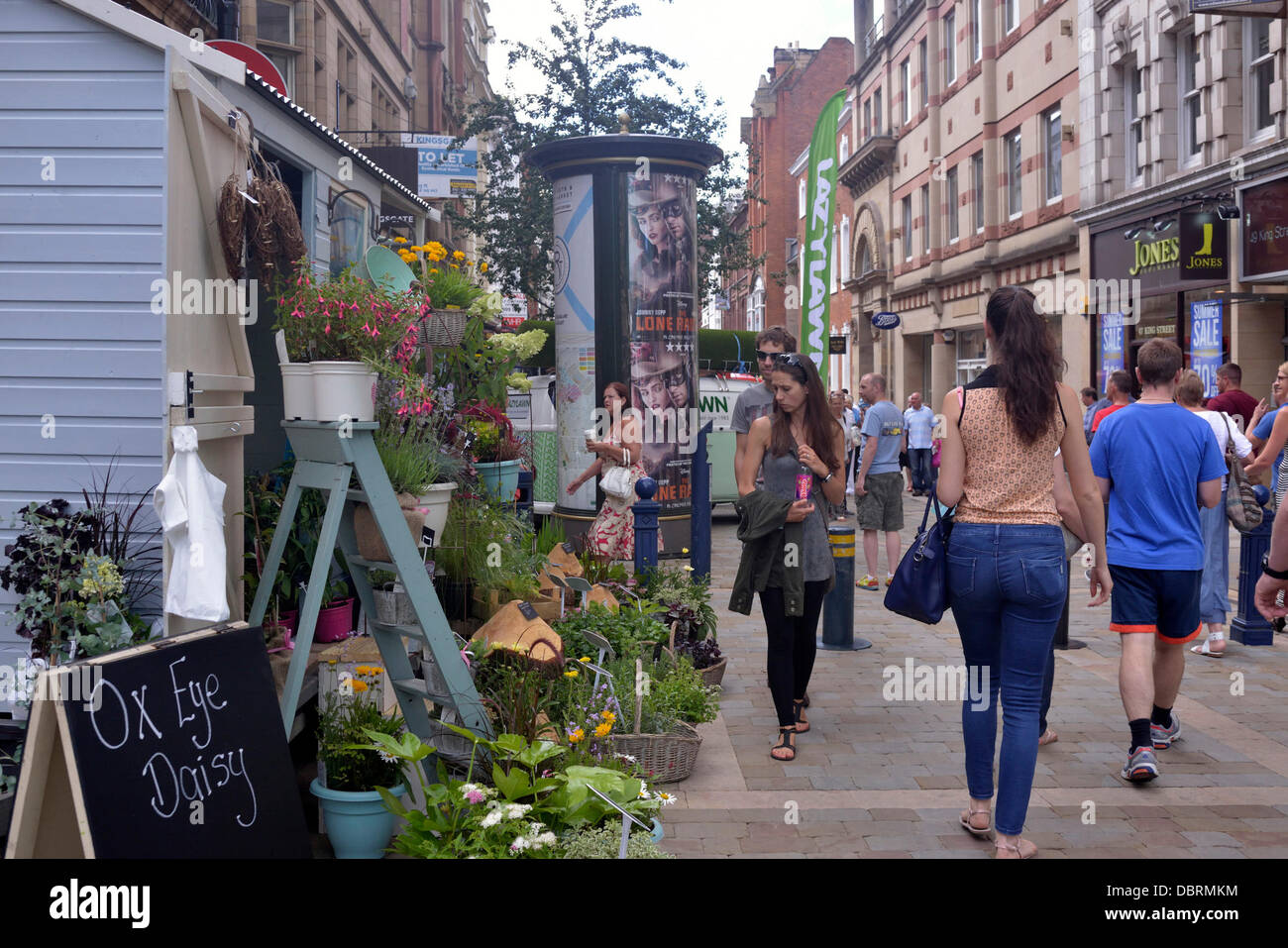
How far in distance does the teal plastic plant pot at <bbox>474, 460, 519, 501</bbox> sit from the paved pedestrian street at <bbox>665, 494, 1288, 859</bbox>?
6.24 ft

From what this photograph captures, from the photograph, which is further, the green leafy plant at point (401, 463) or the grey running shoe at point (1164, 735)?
the grey running shoe at point (1164, 735)

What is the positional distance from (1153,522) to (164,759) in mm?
4315

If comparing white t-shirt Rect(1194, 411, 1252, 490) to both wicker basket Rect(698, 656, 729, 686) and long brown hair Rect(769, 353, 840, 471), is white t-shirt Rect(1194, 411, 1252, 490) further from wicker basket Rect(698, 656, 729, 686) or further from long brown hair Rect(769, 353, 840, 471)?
wicker basket Rect(698, 656, 729, 686)

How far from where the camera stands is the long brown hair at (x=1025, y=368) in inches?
165

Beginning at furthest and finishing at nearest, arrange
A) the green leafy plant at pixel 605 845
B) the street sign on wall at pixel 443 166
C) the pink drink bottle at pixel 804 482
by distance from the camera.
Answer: the street sign on wall at pixel 443 166, the pink drink bottle at pixel 804 482, the green leafy plant at pixel 605 845

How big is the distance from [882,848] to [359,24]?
25.6 metres

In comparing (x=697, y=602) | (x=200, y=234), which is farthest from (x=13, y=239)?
(x=697, y=602)

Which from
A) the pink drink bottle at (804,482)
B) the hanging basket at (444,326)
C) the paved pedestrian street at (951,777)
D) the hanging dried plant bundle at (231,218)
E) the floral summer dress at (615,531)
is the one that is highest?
the hanging dried plant bundle at (231,218)

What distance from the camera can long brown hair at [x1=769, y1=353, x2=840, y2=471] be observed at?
228 inches

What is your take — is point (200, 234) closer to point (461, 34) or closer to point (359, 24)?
point (359, 24)

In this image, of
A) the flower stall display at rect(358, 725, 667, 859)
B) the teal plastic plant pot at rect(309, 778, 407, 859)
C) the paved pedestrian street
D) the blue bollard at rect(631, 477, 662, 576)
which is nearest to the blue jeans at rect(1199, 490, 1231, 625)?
the paved pedestrian street

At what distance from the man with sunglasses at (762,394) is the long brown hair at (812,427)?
0.82 feet

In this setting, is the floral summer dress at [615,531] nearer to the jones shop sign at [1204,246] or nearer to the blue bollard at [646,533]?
the blue bollard at [646,533]

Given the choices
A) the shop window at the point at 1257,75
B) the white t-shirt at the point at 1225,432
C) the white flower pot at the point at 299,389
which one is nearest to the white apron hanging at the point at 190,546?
the white flower pot at the point at 299,389
